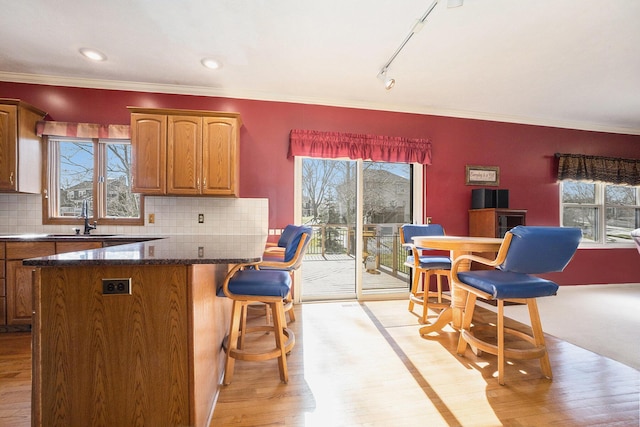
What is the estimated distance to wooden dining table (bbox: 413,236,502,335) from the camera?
193 cm

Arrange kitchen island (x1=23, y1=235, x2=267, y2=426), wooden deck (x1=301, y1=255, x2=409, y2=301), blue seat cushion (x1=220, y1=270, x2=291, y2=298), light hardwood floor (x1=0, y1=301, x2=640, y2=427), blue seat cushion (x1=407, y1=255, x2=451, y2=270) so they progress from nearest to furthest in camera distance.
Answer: kitchen island (x1=23, y1=235, x2=267, y2=426)
light hardwood floor (x1=0, y1=301, x2=640, y2=427)
blue seat cushion (x1=220, y1=270, x2=291, y2=298)
blue seat cushion (x1=407, y1=255, x2=451, y2=270)
wooden deck (x1=301, y1=255, x2=409, y2=301)

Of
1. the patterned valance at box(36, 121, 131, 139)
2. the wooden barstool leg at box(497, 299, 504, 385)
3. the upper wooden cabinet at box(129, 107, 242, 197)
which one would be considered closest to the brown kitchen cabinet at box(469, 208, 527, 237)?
the wooden barstool leg at box(497, 299, 504, 385)

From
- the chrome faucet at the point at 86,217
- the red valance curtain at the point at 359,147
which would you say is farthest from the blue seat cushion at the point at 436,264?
the chrome faucet at the point at 86,217

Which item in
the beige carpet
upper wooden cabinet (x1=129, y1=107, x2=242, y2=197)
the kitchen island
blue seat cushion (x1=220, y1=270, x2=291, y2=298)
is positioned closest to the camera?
the kitchen island

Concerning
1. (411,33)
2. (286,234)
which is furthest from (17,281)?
(411,33)

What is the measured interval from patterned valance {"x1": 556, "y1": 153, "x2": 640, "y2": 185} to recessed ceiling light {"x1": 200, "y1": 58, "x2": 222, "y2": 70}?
490 centimetres

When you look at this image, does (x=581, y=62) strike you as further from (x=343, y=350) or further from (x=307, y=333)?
(x=307, y=333)

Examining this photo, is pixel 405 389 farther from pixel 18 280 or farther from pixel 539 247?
pixel 18 280

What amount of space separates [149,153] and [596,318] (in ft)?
16.8

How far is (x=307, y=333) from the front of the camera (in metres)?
2.38

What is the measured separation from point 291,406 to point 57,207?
3429mm

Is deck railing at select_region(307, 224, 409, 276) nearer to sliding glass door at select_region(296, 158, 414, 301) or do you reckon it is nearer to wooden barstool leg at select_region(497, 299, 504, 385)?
sliding glass door at select_region(296, 158, 414, 301)

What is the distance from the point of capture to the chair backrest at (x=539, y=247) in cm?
156

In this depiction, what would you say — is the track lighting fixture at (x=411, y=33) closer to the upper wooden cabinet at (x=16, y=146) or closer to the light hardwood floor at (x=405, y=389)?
the light hardwood floor at (x=405, y=389)
